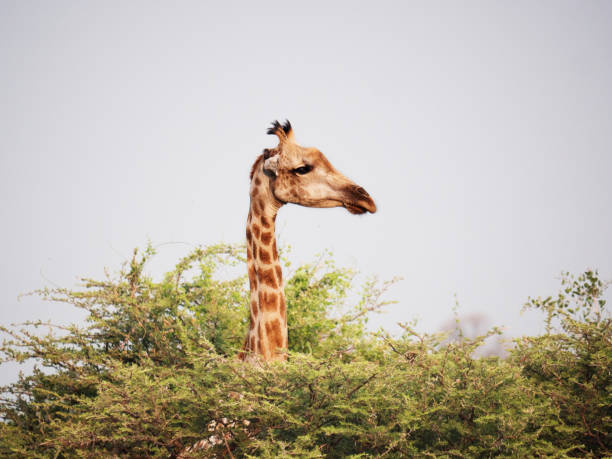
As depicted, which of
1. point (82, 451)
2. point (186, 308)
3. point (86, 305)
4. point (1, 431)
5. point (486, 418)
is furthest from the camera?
point (186, 308)

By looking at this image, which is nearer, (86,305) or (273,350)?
(273,350)

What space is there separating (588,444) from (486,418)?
4.49 ft

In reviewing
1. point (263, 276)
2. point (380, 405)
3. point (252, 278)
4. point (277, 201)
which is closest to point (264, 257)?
point (263, 276)

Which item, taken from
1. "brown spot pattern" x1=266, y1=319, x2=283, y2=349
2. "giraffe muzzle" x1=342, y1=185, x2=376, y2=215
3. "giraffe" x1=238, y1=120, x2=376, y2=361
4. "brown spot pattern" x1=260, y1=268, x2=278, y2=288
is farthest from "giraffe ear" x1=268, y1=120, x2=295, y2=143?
"brown spot pattern" x1=266, y1=319, x2=283, y2=349

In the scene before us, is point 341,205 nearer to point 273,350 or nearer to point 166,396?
point 273,350

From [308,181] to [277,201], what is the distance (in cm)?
51

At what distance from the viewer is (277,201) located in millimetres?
6969

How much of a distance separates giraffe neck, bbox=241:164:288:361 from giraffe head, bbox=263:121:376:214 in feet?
0.78

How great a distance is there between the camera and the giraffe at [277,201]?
6652 millimetres

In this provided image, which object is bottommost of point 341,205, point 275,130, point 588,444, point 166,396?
point 588,444

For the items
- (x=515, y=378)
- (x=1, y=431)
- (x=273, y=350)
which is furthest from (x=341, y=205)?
(x=1, y=431)

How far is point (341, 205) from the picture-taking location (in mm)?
6809

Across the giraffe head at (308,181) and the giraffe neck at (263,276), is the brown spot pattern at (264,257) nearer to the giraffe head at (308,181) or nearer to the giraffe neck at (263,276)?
the giraffe neck at (263,276)

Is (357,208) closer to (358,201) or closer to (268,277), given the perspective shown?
(358,201)
